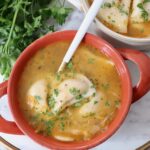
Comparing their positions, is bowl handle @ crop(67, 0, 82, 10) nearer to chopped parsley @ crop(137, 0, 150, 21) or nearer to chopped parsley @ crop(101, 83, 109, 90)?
chopped parsley @ crop(137, 0, 150, 21)

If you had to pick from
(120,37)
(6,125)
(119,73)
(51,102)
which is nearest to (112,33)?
(120,37)

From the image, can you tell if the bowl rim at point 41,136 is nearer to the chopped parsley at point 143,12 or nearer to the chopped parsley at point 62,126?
the chopped parsley at point 62,126

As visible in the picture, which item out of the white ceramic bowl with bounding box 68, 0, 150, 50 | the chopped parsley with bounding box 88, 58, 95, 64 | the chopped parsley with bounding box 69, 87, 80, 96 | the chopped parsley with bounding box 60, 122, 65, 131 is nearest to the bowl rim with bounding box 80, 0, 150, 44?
the white ceramic bowl with bounding box 68, 0, 150, 50

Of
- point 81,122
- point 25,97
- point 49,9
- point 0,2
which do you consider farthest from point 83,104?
point 0,2

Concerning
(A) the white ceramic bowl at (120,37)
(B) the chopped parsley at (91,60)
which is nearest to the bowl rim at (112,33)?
(A) the white ceramic bowl at (120,37)

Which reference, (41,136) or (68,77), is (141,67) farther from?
(41,136)

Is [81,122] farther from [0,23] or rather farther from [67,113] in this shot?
[0,23]
